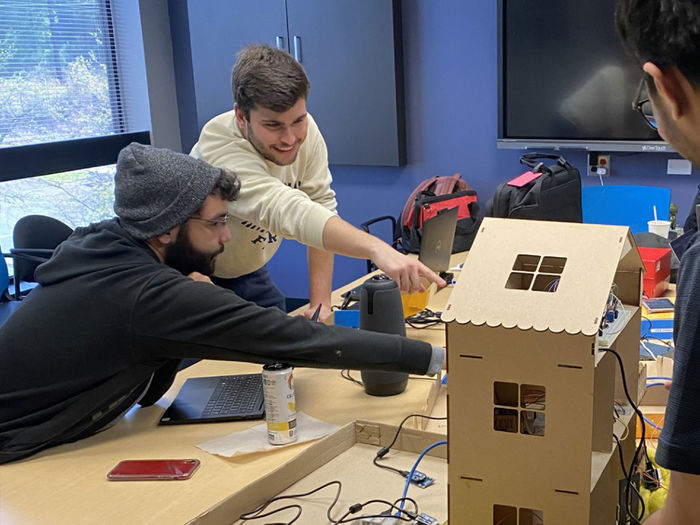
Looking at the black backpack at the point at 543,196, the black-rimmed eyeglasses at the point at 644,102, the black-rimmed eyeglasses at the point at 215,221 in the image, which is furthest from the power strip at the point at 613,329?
the black backpack at the point at 543,196

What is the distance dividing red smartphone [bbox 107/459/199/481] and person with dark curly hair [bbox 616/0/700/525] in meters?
0.88

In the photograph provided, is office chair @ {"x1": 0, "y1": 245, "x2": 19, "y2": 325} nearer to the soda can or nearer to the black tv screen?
the soda can

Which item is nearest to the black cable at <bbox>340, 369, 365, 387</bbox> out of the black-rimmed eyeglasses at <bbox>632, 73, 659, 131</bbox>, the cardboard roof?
the cardboard roof

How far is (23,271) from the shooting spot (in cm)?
361

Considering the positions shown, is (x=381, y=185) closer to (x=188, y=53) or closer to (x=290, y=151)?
(x=188, y=53)

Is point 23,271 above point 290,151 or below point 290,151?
below

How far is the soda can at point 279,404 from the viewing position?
147 centimetres

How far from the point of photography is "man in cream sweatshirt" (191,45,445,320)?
6.29 ft

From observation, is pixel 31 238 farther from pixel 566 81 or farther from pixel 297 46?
pixel 566 81

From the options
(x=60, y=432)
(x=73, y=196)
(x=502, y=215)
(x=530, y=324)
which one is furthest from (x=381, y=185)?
(x=530, y=324)

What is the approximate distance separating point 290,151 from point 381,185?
7.70 feet

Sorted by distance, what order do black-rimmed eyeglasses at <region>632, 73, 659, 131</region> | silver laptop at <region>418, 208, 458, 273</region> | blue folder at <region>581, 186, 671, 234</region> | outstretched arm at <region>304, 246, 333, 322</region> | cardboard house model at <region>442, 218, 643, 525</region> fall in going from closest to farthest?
1. black-rimmed eyeglasses at <region>632, 73, 659, 131</region>
2. cardboard house model at <region>442, 218, 643, 525</region>
3. silver laptop at <region>418, 208, 458, 273</region>
4. outstretched arm at <region>304, 246, 333, 322</region>
5. blue folder at <region>581, 186, 671, 234</region>

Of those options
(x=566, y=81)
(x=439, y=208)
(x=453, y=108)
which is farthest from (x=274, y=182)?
(x=453, y=108)

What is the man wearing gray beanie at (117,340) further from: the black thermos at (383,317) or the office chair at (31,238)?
the office chair at (31,238)
